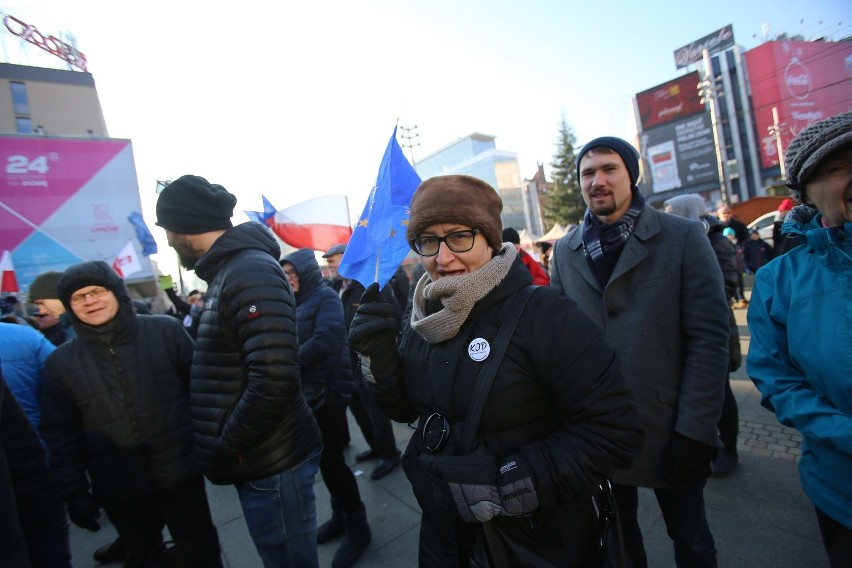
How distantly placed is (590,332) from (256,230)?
5.43 ft

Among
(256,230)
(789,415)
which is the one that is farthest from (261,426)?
(789,415)

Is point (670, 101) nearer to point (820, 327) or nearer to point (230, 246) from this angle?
point (820, 327)

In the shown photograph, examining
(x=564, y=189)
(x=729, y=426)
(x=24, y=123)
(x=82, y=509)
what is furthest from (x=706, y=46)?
(x=24, y=123)

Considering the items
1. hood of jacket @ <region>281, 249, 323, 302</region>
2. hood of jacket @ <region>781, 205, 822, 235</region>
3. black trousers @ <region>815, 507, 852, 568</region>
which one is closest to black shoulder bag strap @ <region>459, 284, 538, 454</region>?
hood of jacket @ <region>781, 205, 822, 235</region>

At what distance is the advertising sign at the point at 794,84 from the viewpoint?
3981 centimetres

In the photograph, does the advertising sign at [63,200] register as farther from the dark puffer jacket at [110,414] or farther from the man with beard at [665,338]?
the man with beard at [665,338]

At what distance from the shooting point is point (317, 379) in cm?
306


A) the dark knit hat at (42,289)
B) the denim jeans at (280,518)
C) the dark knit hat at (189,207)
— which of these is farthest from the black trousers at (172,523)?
the dark knit hat at (42,289)

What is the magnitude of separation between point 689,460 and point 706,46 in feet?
233

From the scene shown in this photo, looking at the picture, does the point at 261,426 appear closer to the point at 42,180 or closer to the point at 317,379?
the point at 317,379

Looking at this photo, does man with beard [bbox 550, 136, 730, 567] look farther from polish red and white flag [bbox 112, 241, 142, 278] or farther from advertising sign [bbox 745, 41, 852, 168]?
advertising sign [bbox 745, 41, 852, 168]

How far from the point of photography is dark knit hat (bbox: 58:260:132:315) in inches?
83.2

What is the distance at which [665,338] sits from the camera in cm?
178

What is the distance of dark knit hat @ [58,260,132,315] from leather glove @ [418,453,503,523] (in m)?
2.04
